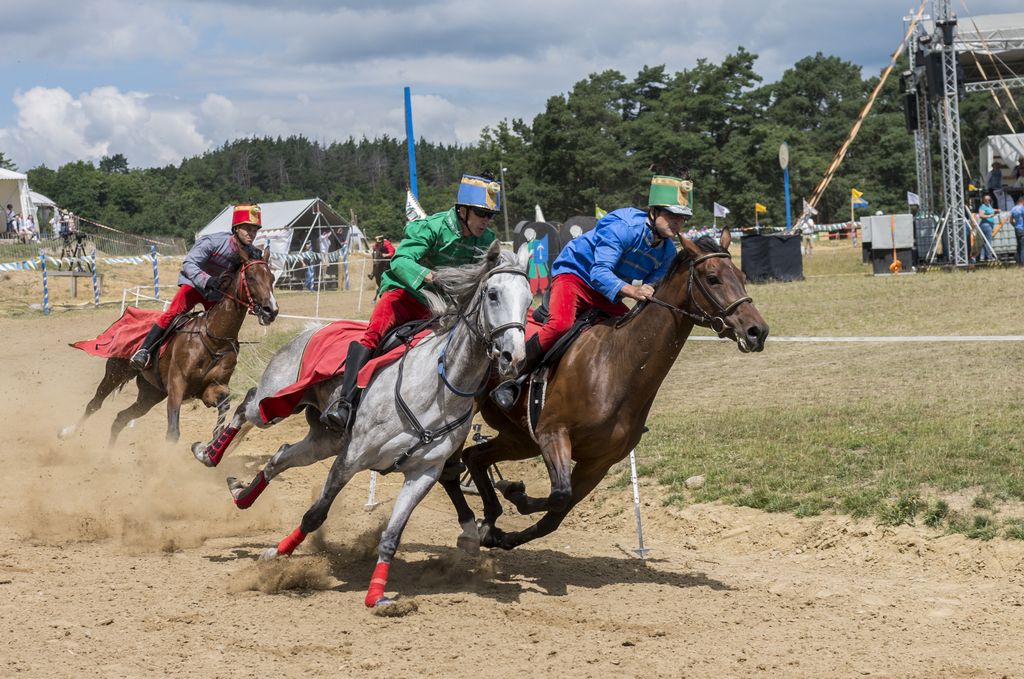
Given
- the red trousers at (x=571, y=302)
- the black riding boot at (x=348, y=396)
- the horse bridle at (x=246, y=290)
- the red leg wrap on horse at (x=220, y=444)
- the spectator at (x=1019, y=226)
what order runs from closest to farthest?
1. the black riding boot at (x=348, y=396)
2. the red trousers at (x=571, y=302)
3. the red leg wrap on horse at (x=220, y=444)
4. the horse bridle at (x=246, y=290)
5. the spectator at (x=1019, y=226)

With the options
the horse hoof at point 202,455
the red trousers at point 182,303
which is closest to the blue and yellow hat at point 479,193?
the horse hoof at point 202,455

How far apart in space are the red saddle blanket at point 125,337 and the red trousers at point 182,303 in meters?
0.22

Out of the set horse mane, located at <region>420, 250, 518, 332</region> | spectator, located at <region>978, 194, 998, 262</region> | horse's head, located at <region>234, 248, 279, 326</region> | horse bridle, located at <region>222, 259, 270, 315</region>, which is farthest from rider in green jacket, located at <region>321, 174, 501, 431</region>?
spectator, located at <region>978, 194, 998, 262</region>

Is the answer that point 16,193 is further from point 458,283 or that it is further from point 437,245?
point 458,283

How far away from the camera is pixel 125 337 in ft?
38.2

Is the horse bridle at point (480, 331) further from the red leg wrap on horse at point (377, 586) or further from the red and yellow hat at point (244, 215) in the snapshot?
the red and yellow hat at point (244, 215)

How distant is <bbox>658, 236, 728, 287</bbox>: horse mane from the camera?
6949 millimetres

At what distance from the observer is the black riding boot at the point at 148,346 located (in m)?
Result: 11.1

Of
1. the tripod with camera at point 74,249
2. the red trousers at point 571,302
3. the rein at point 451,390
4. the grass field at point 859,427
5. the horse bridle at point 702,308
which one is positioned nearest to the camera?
the rein at point 451,390

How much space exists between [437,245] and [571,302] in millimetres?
1080

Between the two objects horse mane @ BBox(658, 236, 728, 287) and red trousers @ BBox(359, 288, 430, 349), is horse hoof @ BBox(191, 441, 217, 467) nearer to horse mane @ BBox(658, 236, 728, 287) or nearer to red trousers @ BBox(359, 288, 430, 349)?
red trousers @ BBox(359, 288, 430, 349)

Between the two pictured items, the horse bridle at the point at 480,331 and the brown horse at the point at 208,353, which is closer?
the horse bridle at the point at 480,331

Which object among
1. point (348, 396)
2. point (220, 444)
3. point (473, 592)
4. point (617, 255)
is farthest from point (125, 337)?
point (617, 255)

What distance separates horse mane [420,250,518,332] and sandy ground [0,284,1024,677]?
1.87 metres
